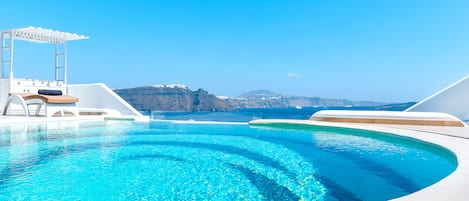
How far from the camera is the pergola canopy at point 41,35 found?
16609 millimetres

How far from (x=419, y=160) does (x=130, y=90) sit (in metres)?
57.3

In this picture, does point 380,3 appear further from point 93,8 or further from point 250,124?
point 93,8

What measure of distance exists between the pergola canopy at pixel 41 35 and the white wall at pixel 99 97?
2.92 m

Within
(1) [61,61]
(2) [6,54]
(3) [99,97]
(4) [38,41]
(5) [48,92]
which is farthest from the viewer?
(1) [61,61]

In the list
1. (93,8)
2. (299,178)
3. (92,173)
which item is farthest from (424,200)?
(93,8)

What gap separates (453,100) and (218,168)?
37.2ft

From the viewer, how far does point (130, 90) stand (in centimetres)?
5841

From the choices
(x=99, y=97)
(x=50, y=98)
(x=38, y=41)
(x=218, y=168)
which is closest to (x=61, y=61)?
(x=38, y=41)

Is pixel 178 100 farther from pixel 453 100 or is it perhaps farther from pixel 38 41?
pixel 453 100

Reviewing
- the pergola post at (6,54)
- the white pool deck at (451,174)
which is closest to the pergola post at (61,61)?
the pergola post at (6,54)

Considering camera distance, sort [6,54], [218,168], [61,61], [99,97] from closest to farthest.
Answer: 1. [218,168]
2. [6,54]
3. [99,97]
4. [61,61]

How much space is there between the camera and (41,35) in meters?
18.0

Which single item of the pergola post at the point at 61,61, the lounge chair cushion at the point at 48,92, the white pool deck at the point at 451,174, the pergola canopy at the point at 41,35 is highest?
the pergola canopy at the point at 41,35

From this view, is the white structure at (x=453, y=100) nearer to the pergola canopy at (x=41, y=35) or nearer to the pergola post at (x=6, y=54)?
the pergola canopy at (x=41, y=35)
